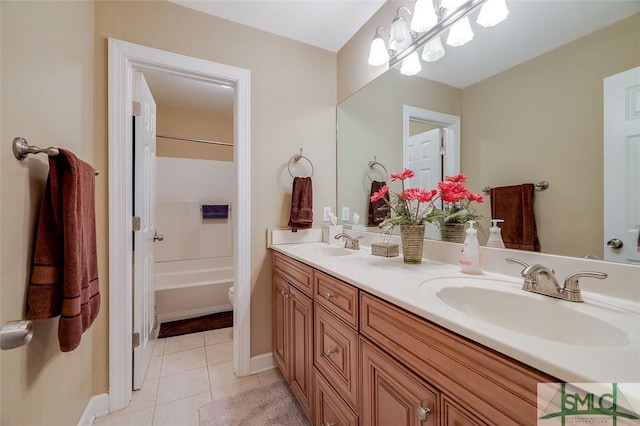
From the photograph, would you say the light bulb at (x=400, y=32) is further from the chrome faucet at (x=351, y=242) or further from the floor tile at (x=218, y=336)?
the floor tile at (x=218, y=336)

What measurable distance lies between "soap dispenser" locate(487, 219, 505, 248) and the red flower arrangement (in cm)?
8

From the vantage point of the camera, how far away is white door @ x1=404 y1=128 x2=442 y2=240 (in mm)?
1320

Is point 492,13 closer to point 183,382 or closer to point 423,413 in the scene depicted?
point 423,413

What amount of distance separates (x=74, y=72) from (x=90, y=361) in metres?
1.46

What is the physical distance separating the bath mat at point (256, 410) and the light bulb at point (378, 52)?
2106 millimetres

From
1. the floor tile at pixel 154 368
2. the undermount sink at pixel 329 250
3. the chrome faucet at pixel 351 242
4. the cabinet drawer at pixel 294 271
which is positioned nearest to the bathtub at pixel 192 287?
the floor tile at pixel 154 368

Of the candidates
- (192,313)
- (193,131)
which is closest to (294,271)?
(192,313)

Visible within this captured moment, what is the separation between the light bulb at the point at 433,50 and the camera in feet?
4.29

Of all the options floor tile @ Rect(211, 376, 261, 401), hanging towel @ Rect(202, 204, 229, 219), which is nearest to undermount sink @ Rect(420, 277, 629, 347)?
floor tile @ Rect(211, 376, 261, 401)

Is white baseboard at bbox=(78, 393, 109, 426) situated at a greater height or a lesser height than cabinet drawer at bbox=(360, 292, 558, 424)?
lesser

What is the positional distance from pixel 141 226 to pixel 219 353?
44.0 inches

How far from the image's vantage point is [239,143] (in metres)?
1.72

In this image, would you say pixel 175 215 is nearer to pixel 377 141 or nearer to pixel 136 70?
pixel 136 70

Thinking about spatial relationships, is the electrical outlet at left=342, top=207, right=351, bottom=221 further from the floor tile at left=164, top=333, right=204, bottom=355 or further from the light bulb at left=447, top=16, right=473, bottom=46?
the floor tile at left=164, top=333, right=204, bottom=355
